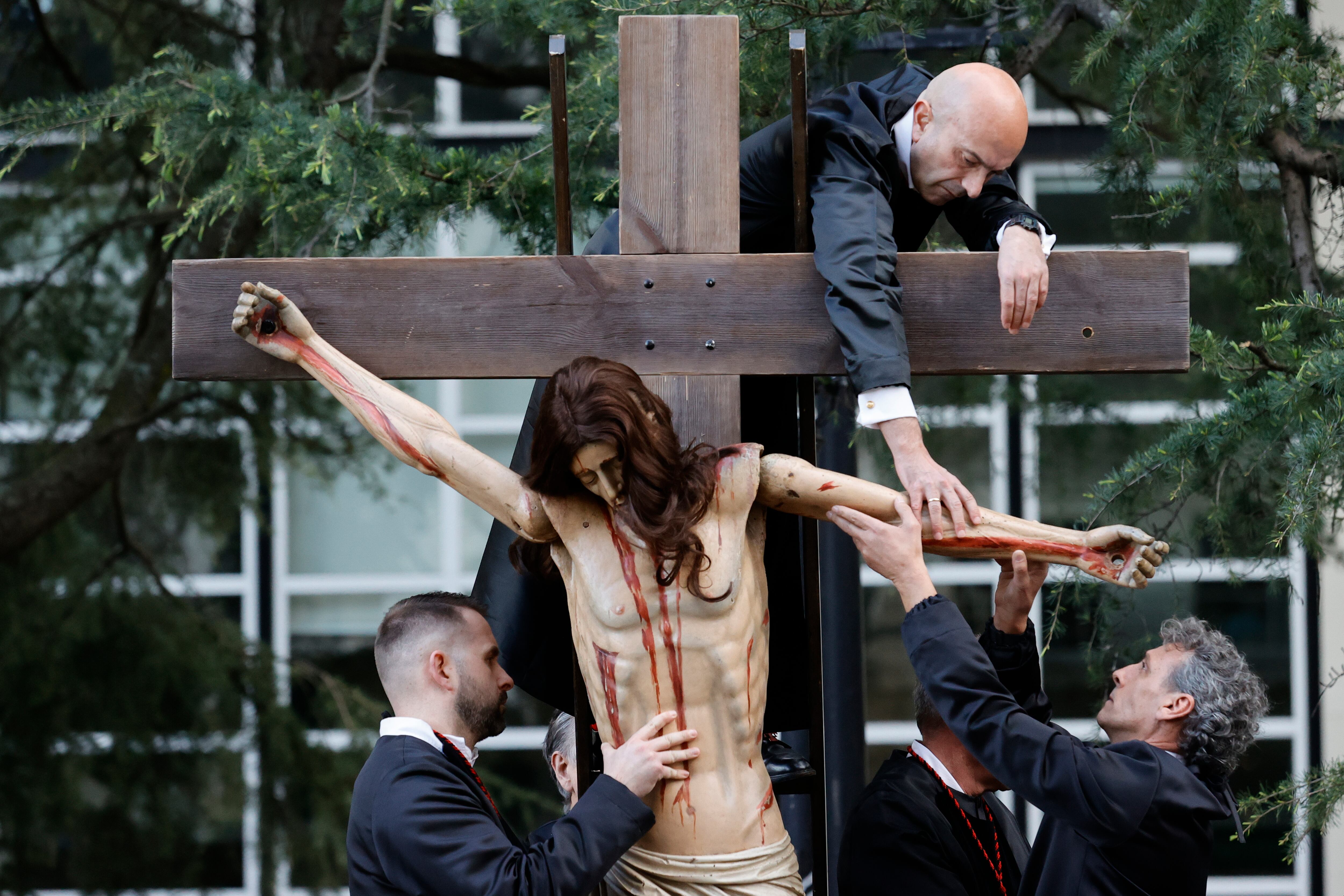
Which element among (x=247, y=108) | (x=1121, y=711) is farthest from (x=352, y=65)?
(x=1121, y=711)

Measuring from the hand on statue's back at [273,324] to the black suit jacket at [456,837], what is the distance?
66cm

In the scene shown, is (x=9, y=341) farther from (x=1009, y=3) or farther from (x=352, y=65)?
(x=1009, y=3)

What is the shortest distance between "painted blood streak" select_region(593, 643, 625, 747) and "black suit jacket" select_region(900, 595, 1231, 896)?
46 cm

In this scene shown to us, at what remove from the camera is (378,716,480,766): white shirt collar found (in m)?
2.37

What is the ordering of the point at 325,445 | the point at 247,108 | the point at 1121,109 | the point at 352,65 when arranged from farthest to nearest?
the point at 325,445 → the point at 352,65 → the point at 247,108 → the point at 1121,109

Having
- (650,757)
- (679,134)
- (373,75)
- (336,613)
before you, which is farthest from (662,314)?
(336,613)

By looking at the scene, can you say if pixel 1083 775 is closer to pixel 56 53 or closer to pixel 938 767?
pixel 938 767

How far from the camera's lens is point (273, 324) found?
236 cm

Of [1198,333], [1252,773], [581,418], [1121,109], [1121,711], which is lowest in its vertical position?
[1252,773]

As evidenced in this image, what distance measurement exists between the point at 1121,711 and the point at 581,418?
1127 mm

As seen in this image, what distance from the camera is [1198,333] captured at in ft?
9.93

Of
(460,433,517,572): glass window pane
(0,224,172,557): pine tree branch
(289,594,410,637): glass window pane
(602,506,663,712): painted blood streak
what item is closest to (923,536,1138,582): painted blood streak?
(602,506,663,712): painted blood streak

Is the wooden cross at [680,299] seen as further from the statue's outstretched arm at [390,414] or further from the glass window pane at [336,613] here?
the glass window pane at [336,613]

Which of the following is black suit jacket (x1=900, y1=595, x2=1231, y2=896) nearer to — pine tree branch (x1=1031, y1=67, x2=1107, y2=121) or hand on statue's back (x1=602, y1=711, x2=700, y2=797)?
hand on statue's back (x1=602, y1=711, x2=700, y2=797)
